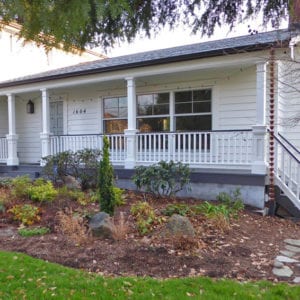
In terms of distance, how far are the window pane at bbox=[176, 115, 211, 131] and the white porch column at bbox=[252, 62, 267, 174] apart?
7.09 ft

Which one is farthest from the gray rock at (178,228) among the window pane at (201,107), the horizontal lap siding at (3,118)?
the horizontal lap siding at (3,118)

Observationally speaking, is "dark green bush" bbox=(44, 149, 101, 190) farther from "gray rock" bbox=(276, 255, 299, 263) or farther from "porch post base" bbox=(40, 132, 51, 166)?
"gray rock" bbox=(276, 255, 299, 263)

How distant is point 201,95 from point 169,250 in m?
5.82

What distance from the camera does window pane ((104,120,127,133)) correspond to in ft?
36.6

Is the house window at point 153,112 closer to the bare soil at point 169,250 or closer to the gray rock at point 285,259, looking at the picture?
the bare soil at point 169,250

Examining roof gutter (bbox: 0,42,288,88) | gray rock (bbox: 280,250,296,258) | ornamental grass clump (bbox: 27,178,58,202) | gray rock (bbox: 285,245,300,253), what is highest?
roof gutter (bbox: 0,42,288,88)

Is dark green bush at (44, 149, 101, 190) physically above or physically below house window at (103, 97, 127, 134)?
below

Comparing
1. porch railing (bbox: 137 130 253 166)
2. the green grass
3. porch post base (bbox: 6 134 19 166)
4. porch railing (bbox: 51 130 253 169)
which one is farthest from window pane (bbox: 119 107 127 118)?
the green grass

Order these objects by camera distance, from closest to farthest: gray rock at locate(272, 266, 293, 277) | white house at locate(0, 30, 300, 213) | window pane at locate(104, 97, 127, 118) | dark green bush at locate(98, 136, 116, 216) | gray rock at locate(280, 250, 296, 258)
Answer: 1. gray rock at locate(272, 266, 293, 277)
2. gray rock at locate(280, 250, 296, 258)
3. dark green bush at locate(98, 136, 116, 216)
4. white house at locate(0, 30, 300, 213)
5. window pane at locate(104, 97, 127, 118)

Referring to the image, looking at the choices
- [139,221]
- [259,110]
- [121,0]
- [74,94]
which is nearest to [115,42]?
[121,0]

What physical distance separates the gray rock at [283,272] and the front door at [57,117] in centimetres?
1013

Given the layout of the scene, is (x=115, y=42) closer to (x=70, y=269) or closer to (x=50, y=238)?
(x=70, y=269)

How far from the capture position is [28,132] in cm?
1362

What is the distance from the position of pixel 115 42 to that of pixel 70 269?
265 centimetres
